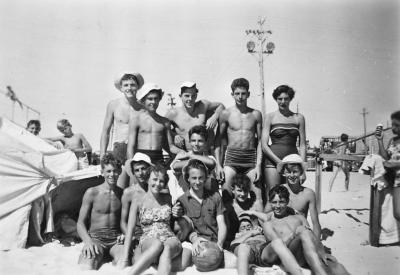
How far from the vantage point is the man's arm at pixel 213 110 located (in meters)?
4.82

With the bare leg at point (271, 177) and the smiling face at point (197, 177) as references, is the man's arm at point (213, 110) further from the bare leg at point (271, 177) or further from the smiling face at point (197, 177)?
the smiling face at point (197, 177)

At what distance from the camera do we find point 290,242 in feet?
11.5

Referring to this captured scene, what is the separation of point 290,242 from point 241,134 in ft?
5.58

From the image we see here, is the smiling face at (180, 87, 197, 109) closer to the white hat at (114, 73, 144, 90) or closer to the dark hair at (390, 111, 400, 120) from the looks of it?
the white hat at (114, 73, 144, 90)

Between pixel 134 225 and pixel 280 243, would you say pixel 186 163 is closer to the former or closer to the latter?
pixel 134 225

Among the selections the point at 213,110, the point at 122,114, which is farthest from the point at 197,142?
the point at 122,114

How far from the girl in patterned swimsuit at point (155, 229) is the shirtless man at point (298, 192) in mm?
1240

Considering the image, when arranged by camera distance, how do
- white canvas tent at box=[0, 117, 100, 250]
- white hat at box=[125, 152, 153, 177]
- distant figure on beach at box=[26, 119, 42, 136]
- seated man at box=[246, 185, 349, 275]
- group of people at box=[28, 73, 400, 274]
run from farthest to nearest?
distant figure on beach at box=[26, 119, 42, 136]
white canvas tent at box=[0, 117, 100, 250]
white hat at box=[125, 152, 153, 177]
group of people at box=[28, 73, 400, 274]
seated man at box=[246, 185, 349, 275]

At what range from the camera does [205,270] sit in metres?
3.56

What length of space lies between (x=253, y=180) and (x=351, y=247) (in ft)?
5.89

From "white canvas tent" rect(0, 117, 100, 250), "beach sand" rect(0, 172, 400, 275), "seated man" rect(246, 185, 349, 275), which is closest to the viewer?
"seated man" rect(246, 185, 349, 275)

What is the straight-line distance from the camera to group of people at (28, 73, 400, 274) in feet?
11.6

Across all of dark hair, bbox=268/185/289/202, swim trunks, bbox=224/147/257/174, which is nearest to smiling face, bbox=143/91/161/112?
swim trunks, bbox=224/147/257/174

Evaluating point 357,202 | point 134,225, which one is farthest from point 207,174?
point 357,202
